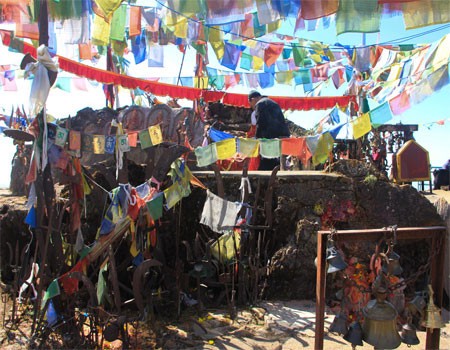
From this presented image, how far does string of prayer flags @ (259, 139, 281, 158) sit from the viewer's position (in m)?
6.02

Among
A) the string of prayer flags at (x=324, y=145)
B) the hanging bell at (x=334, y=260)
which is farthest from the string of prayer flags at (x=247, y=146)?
the hanging bell at (x=334, y=260)

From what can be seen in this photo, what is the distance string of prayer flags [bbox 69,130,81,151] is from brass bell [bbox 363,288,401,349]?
3.71 metres

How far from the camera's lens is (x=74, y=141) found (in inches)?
187

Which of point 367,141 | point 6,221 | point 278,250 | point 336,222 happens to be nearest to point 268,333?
point 278,250

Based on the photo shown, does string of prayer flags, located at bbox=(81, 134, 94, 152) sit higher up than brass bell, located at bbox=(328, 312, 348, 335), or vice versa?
string of prayer flags, located at bbox=(81, 134, 94, 152)

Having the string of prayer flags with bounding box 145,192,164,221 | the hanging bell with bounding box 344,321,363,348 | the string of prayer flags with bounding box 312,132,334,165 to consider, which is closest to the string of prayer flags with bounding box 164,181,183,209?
the string of prayer flags with bounding box 145,192,164,221

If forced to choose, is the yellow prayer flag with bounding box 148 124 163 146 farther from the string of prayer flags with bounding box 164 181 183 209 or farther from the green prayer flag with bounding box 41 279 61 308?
the green prayer flag with bounding box 41 279 61 308

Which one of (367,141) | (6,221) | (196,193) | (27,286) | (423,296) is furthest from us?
(367,141)

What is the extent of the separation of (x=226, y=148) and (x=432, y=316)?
3586 mm

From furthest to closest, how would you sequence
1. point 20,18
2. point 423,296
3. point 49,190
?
point 20,18, point 49,190, point 423,296

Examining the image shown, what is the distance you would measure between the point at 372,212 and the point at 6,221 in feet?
22.1

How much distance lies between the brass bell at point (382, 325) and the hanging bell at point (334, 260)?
35 cm

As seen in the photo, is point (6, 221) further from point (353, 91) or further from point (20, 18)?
point (353, 91)

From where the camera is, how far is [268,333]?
520 centimetres
